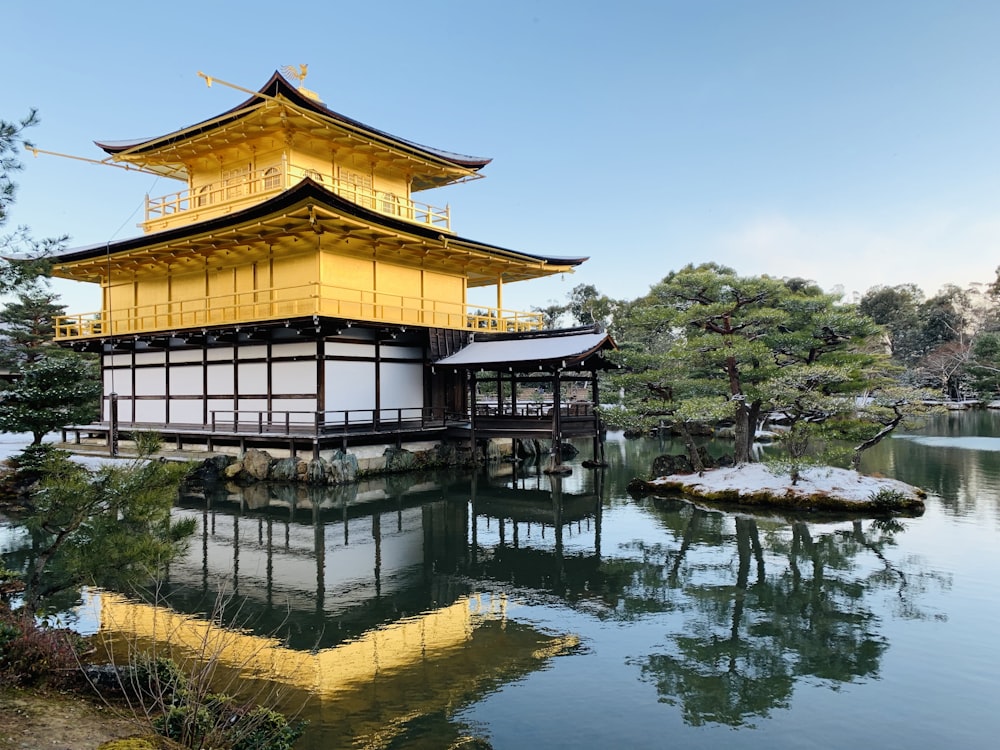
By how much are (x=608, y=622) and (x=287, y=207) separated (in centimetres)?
1598

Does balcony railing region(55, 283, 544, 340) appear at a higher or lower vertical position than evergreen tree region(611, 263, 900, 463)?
higher

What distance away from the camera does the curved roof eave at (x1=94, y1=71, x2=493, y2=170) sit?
2258 cm

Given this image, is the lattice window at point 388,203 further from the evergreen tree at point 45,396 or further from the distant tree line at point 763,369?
the evergreen tree at point 45,396

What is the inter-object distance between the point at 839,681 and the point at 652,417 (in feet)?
38.2

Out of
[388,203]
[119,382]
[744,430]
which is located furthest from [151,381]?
[744,430]

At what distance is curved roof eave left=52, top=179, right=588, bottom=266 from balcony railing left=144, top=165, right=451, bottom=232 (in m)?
2.22

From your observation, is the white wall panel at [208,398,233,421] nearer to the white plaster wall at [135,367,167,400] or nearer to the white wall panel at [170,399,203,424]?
Result: the white wall panel at [170,399,203,424]

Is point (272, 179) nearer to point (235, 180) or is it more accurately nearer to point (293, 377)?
point (235, 180)

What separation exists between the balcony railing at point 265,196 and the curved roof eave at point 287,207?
Result: 2.22 meters

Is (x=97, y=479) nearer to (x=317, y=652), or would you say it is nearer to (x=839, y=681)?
(x=317, y=652)

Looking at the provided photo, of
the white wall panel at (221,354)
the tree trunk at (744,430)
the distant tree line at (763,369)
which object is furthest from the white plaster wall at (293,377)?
the tree trunk at (744,430)

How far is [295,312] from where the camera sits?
68.0 feet

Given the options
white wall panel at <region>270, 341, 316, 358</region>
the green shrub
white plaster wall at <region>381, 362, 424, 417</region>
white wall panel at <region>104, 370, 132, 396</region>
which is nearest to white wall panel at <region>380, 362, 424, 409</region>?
white plaster wall at <region>381, 362, 424, 417</region>

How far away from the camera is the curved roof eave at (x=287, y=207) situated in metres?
19.2
